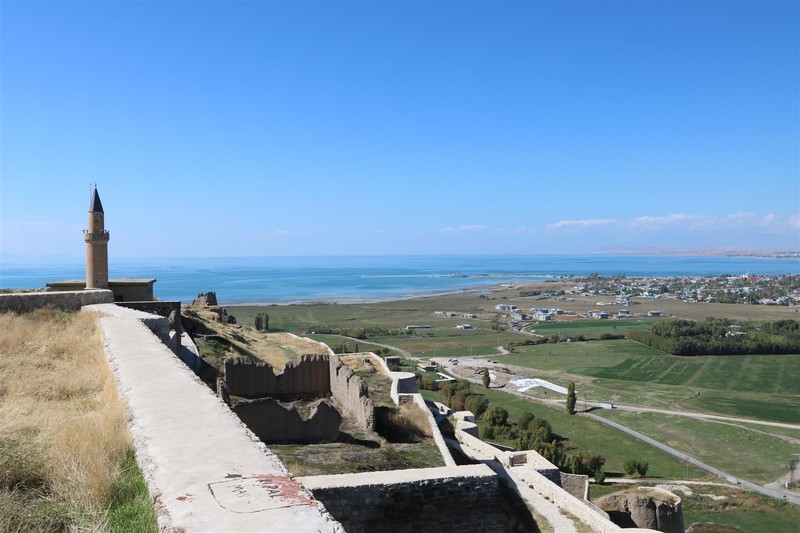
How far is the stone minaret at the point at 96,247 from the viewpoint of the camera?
19.8 m

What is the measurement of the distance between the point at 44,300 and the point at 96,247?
627cm

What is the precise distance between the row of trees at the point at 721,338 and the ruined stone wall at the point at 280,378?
215ft

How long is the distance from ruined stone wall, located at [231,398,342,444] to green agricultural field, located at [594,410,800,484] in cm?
2679

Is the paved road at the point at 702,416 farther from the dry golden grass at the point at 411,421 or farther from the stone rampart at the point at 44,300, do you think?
the stone rampart at the point at 44,300

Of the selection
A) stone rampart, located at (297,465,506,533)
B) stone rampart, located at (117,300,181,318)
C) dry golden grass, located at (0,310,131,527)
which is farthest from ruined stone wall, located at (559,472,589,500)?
dry golden grass, located at (0,310,131,527)

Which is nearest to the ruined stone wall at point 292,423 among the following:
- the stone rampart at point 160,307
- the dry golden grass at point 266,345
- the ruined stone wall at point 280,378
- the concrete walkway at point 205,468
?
the ruined stone wall at point 280,378

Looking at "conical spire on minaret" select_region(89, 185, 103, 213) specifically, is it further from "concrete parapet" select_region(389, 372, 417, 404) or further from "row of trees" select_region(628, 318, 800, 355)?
"row of trees" select_region(628, 318, 800, 355)

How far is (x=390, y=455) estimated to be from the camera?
A: 11.8 m

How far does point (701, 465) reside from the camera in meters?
31.2

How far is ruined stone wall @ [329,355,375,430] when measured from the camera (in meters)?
13.7

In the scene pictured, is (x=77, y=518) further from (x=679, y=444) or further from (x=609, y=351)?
(x=609, y=351)

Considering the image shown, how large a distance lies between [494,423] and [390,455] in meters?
24.6

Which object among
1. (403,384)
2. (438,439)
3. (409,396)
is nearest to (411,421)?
(438,439)

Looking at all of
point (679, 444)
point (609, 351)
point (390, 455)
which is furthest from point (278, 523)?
point (609, 351)
